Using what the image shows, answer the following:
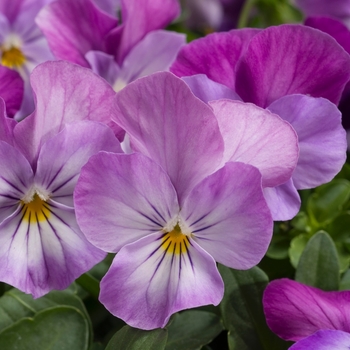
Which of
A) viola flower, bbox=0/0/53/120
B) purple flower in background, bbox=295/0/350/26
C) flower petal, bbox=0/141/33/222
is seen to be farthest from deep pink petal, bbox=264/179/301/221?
purple flower in background, bbox=295/0/350/26

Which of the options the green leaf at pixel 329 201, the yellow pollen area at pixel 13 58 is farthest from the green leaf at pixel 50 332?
the yellow pollen area at pixel 13 58

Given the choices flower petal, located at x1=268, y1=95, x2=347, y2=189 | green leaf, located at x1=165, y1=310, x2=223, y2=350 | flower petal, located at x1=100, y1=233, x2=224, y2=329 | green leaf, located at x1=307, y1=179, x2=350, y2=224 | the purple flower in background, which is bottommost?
green leaf, located at x1=307, y1=179, x2=350, y2=224

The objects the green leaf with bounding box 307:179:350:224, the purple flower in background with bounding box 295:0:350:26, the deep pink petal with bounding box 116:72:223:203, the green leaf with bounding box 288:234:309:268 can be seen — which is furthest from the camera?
the purple flower in background with bounding box 295:0:350:26

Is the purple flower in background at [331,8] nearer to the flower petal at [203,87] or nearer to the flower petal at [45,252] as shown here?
the flower petal at [203,87]

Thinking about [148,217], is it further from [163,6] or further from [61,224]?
[163,6]

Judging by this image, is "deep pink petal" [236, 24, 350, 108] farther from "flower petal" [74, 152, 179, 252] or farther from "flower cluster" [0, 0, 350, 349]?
"flower petal" [74, 152, 179, 252]

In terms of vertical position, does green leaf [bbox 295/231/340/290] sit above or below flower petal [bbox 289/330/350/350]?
below

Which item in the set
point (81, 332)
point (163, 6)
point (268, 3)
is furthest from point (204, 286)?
point (268, 3)
